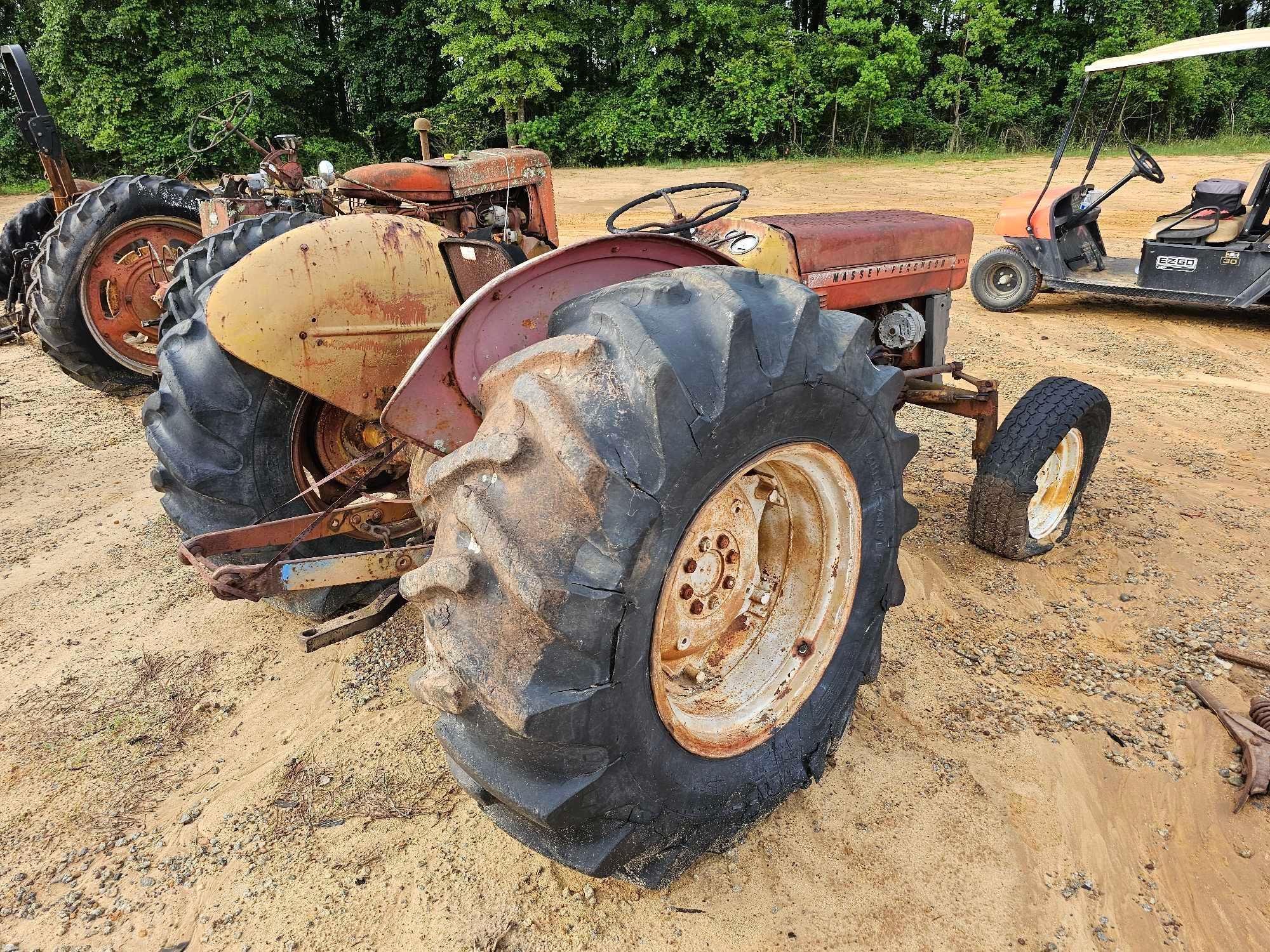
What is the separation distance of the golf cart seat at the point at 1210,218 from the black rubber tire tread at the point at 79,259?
326 inches

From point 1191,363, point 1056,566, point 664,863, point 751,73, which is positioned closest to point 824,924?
point 664,863

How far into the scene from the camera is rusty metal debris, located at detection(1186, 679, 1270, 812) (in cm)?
233

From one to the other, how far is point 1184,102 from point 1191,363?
48.6 ft

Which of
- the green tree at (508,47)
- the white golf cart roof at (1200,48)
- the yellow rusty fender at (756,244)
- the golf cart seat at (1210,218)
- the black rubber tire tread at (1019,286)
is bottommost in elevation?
the black rubber tire tread at (1019,286)

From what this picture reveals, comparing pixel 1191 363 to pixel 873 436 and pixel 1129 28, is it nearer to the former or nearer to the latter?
pixel 873 436

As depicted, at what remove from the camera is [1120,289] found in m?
7.81

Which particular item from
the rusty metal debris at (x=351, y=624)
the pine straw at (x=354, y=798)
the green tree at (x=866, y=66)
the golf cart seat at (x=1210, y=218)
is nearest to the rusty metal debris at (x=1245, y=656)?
the pine straw at (x=354, y=798)

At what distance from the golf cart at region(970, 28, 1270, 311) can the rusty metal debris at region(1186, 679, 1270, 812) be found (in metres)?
5.23

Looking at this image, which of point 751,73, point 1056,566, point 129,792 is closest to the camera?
point 129,792

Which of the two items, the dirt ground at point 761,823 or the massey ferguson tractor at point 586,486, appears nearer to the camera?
the massey ferguson tractor at point 586,486

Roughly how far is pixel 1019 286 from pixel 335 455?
7.48 meters

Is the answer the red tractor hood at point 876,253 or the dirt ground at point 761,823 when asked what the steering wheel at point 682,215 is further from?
the dirt ground at point 761,823

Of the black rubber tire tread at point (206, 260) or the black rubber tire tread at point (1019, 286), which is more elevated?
the black rubber tire tread at point (206, 260)

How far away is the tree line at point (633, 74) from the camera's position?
57.5ft
